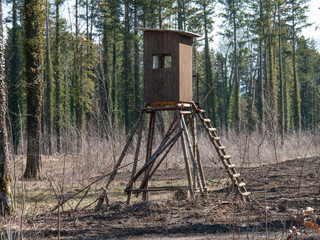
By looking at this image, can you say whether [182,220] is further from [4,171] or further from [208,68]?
[208,68]

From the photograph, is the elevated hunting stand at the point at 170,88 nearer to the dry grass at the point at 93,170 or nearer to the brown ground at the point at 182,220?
the brown ground at the point at 182,220

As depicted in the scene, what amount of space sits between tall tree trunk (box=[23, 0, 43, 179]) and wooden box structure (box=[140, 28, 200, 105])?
6845 millimetres

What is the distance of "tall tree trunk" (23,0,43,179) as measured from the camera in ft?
56.3

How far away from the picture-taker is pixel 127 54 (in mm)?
40188

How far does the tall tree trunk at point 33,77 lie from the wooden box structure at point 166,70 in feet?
22.5

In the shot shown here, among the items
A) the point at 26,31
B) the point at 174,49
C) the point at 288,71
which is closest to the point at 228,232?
the point at 174,49

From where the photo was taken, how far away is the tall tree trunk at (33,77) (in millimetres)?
17156

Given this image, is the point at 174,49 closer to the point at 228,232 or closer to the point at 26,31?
the point at 228,232

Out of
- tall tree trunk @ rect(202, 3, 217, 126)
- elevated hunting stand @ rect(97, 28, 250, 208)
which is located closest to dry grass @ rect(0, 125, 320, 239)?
elevated hunting stand @ rect(97, 28, 250, 208)

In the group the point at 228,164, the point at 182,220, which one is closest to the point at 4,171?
the point at 182,220

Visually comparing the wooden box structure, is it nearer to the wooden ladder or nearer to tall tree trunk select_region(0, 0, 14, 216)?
the wooden ladder

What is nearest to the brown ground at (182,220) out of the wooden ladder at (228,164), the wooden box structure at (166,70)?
the wooden ladder at (228,164)

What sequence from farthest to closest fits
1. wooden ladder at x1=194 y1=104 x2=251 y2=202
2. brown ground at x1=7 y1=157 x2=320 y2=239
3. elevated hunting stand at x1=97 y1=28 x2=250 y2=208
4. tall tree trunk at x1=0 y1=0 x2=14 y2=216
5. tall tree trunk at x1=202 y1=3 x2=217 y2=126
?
tall tree trunk at x1=202 y1=3 x2=217 y2=126 → elevated hunting stand at x1=97 y1=28 x2=250 y2=208 → wooden ladder at x1=194 y1=104 x2=251 y2=202 → tall tree trunk at x1=0 y1=0 x2=14 y2=216 → brown ground at x1=7 y1=157 x2=320 y2=239

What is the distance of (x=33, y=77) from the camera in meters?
17.2
